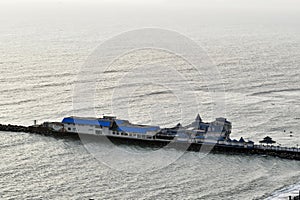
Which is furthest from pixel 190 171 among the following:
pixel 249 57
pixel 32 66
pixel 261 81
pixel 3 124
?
pixel 249 57

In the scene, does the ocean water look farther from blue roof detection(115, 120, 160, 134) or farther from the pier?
blue roof detection(115, 120, 160, 134)

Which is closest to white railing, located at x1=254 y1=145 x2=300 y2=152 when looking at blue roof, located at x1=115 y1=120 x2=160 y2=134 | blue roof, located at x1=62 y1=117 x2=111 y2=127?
blue roof, located at x1=115 y1=120 x2=160 y2=134

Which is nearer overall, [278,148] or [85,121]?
[278,148]

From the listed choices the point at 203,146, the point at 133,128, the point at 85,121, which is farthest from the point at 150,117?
the point at 203,146

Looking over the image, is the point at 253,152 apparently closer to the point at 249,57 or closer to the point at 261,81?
the point at 261,81

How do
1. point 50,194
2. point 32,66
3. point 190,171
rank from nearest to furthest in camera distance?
point 50,194, point 190,171, point 32,66

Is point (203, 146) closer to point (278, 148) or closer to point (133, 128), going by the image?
point (278, 148)
